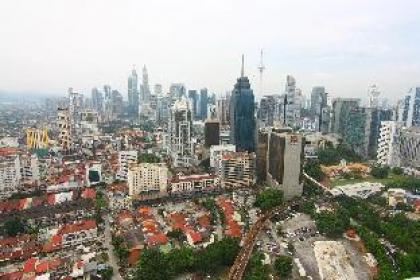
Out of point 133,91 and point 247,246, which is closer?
point 247,246

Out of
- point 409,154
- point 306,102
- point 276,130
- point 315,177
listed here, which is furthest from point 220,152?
point 306,102

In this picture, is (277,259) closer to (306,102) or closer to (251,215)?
(251,215)

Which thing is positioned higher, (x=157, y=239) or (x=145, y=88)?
(x=145, y=88)

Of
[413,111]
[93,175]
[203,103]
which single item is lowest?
[93,175]

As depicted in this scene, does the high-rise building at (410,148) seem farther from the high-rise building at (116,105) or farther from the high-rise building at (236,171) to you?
the high-rise building at (116,105)

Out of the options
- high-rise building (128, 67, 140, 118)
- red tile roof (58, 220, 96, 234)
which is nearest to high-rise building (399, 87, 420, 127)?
red tile roof (58, 220, 96, 234)

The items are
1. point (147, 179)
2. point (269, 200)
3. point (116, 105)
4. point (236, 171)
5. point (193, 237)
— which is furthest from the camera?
point (116, 105)

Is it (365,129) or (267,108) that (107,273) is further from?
(267,108)

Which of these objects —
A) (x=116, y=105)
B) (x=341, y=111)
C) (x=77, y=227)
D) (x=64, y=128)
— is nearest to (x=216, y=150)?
(x=77, y=227)
